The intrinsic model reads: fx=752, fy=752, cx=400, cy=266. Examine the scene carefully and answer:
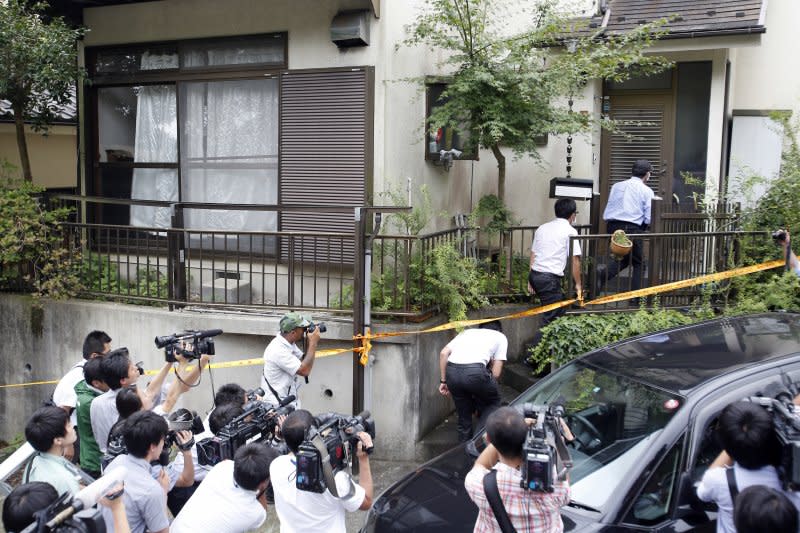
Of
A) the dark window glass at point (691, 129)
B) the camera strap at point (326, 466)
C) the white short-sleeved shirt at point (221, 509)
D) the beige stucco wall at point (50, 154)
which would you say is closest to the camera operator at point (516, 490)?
the camera strap at point (326, 466)

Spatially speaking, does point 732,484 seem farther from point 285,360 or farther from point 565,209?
point 565,209

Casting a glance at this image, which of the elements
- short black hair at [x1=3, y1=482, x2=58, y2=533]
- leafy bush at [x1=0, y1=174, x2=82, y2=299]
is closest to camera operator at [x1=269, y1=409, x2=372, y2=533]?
short black hair at [x1=3, y1=482, x2=58, y2=533]

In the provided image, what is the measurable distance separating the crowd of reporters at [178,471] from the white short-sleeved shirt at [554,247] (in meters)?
3.36

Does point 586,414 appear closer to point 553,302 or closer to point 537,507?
point 537,507

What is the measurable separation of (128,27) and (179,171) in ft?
6.13

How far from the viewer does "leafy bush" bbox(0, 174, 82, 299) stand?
8.09 meters

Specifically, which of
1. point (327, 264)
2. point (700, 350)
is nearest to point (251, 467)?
point (700, 350)

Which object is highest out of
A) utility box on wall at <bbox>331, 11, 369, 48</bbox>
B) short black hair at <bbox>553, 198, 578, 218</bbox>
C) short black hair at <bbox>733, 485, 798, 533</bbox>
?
utility box on wall at <bbox>331, 11, 369, 48</bbox>

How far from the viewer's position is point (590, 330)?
677cm

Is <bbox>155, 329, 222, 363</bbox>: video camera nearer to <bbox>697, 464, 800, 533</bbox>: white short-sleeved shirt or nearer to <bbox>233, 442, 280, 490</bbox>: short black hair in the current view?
<bbox>233, 442, 280, 490</bbox>: short black hair

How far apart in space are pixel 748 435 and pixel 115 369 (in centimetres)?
367

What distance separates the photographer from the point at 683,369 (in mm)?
4105

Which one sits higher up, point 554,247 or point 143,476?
point 554,247

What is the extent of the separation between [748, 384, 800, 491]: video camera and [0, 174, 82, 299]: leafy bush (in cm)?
727
